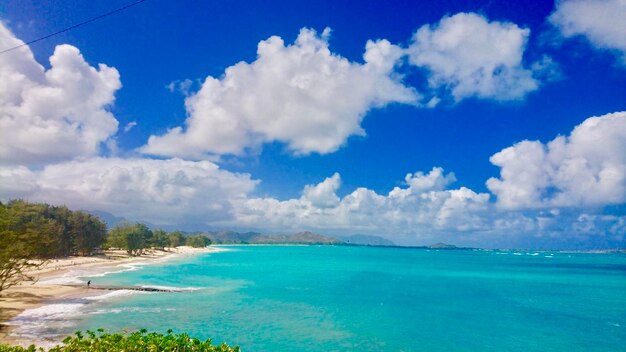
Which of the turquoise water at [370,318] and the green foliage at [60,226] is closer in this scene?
the turquoise water at [370,318]

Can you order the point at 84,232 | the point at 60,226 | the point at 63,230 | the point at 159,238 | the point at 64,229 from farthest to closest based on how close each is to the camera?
the point at 159,238
the point at 84,232
the point at 64,229
the point at 63,230
the point at 60,226

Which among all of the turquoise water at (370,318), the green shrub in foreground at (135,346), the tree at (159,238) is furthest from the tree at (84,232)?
the green shrub in foreground at (135,346)

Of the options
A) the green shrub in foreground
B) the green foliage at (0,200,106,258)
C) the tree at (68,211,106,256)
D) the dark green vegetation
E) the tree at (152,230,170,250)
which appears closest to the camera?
the green shrub in foreground

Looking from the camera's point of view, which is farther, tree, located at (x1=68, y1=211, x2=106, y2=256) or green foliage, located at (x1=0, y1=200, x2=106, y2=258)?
tree, located at (x1=68, y1=211, x2=106, y2=256)

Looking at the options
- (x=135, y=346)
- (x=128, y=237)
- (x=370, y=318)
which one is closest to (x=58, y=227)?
(x=128, y=237)

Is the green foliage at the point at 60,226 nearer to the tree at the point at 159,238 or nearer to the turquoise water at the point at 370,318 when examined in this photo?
the turquoise water at the point at 370,318

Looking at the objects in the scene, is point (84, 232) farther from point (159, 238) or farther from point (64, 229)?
point (159, 238)

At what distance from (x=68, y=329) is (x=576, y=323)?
52.8 meters

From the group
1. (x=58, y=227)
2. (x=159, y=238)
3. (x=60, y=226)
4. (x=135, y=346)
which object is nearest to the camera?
(x=135, y=346)

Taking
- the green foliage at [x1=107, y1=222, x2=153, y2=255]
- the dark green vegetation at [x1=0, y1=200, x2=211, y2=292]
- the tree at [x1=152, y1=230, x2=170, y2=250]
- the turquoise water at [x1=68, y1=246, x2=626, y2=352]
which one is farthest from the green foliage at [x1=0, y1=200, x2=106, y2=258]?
the tree at [x1=152, y1=230, x2=170, y2=250]

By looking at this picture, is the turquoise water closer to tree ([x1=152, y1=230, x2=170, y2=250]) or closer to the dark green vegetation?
the dark green vegetation

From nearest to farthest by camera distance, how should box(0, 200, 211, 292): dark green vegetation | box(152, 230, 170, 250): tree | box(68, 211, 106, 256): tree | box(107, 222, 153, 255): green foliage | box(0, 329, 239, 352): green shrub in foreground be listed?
1. box(0, 329, 239, 352): green shrub in foreground
2. box(0, 200, 211, 292): dark green vegetation
3. box(68, 211, 106, 256): tree
4. box(107, 222, 153, 255): green foliage
5. box(152, 230, 170, 250): tree

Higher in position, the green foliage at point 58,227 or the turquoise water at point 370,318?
the green foliage at point 58,227

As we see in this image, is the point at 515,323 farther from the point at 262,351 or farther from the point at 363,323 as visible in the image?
A: the point at 262,351
